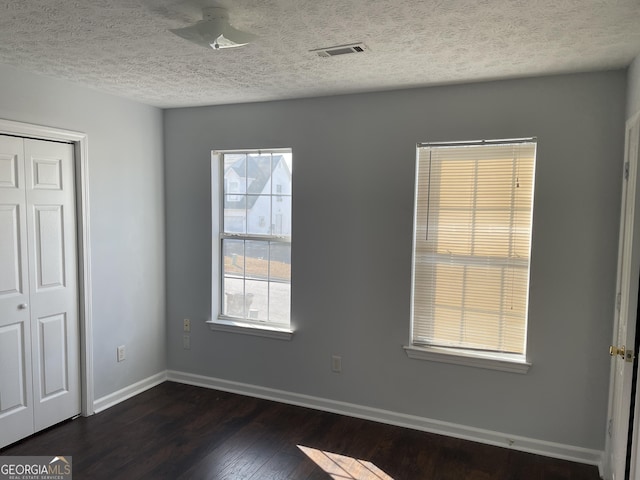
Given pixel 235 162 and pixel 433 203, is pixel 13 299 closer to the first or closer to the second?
pixel 235 162

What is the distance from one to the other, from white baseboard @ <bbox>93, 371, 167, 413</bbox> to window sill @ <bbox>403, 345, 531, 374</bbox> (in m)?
2.21

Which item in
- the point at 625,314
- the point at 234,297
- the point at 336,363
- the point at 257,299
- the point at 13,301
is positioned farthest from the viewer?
the point at 234,297

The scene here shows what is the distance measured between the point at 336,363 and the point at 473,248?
1.32m

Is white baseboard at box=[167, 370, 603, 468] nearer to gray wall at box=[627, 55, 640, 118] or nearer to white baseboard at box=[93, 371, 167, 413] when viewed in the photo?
white baseboard at box=[93, 371, 167, 413]

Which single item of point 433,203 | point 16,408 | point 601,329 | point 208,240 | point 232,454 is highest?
point 433,203

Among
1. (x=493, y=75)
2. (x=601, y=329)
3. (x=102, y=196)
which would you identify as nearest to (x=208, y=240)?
(x=102, y=196)

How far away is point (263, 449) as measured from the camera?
2.89 meters

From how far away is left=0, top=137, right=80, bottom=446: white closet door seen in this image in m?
2.80

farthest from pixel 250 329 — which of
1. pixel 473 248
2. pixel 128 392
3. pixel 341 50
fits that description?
pixel 341 50

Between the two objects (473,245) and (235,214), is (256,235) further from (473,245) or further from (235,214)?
(473,245)

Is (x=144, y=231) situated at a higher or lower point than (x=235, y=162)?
lower

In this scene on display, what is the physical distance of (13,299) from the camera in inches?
111

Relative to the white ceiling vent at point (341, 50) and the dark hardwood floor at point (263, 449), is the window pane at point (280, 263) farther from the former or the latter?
the white ceiling vent at point (341, 50)

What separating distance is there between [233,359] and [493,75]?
287cm
